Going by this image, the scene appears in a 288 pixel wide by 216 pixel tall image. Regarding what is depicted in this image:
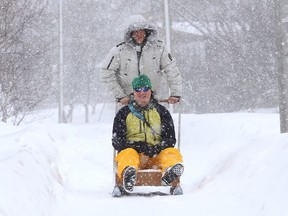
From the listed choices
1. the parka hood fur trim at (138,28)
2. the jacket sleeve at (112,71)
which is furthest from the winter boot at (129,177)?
the parka hood fur trim at (138,28)

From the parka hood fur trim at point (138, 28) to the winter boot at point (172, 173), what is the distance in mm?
1742

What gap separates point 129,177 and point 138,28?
1837mm

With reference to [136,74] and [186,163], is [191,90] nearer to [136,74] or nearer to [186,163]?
[186,163]

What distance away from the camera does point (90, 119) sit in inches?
2181

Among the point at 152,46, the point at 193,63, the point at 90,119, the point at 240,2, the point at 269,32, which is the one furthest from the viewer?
the point at 90,119

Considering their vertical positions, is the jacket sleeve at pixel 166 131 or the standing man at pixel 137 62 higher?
the standing man at pixel 137 62

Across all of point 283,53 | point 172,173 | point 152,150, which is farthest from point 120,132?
point 283,53

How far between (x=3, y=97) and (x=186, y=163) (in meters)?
6.97

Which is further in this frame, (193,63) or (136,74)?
(193,63)

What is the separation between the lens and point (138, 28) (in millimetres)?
6660

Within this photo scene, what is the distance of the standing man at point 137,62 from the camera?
22.5 ft

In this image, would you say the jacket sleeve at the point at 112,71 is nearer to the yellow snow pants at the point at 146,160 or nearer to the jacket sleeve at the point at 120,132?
the jacket sleeve at the point at 120,132

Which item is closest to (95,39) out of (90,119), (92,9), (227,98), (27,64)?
(92,9)

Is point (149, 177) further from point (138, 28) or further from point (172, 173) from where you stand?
point (138, 28)
